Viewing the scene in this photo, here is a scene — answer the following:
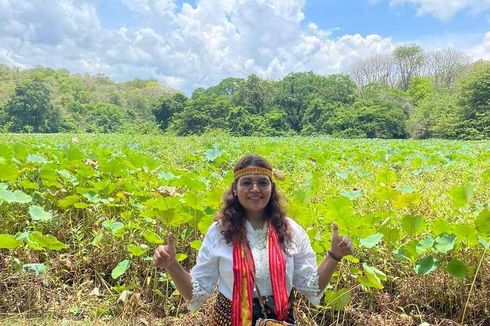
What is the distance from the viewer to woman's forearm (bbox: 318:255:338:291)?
183 centimetres

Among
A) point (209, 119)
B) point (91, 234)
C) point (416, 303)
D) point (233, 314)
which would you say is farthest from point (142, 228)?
point (209, 119)

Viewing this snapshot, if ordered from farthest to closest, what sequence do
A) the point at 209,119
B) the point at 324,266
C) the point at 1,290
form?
the point at 209,119 < the point at 1,290 < the point at 324,266

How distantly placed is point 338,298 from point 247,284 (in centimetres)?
73

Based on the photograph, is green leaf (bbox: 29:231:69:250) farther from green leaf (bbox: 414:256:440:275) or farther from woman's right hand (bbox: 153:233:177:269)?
green leaf (bbox: 414:256:440:275)

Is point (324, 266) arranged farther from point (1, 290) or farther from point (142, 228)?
point (1, 290)

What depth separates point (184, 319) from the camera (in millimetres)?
2512

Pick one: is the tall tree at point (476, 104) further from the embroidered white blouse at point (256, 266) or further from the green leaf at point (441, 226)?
the embroidered white blouse at point (256, 266)

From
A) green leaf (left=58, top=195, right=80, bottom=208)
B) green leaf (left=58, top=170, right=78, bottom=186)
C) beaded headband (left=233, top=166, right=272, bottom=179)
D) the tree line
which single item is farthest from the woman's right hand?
the tree line

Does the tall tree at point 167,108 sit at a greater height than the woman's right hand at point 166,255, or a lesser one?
greater

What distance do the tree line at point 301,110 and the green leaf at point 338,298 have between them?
28.0 meters

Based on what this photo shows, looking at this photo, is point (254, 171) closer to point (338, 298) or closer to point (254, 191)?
point (254, 191)

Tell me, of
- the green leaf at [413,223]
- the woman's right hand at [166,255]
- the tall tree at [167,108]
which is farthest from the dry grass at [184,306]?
the tall tree at [167,108]

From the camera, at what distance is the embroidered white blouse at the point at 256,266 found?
1764 mm

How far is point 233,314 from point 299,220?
926mm
